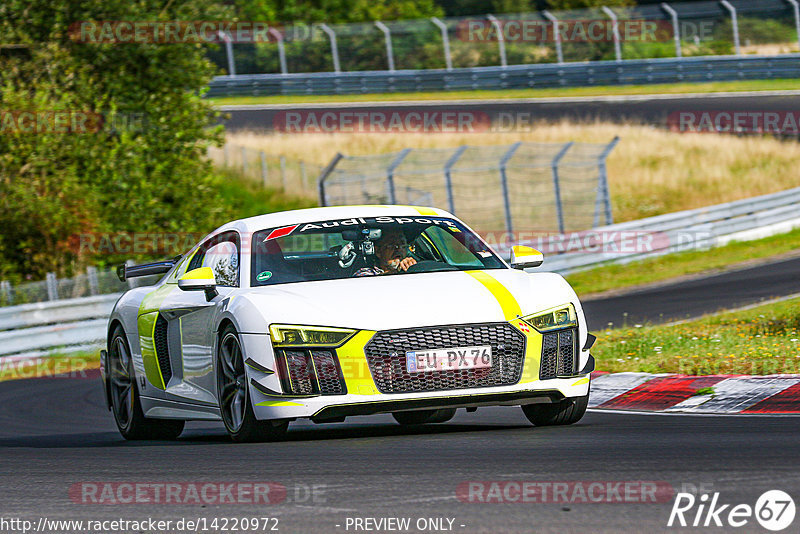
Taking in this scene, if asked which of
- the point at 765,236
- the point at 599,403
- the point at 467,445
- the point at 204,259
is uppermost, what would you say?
the point at 204,259

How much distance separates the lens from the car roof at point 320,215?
877 cm

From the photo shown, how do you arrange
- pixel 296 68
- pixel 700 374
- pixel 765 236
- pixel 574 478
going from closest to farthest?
pixel 574 478 < pixel 700 374 < pixel 765 236 < pixel 296 68

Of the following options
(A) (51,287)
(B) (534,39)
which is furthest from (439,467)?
(B) (534,39)

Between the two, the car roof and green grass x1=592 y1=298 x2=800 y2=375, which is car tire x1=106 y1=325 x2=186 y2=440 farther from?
green grass x1=592 y1=298 x2=800 y2=375

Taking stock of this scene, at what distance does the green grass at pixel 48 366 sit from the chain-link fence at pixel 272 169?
1522 cm

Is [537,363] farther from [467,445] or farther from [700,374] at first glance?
[700,374]

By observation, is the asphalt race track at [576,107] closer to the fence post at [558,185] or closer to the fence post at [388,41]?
the fence post at [388,41]

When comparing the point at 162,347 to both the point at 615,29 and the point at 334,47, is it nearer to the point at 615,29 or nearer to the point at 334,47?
the point at 615,29

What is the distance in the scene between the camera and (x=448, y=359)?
24.5 ft

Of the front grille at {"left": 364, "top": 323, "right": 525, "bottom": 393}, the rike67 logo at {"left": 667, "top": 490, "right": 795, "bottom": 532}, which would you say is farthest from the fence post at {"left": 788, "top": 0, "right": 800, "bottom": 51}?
the rike67 logo at {"left": 667, "top": 490, "right": 795, "bottom": 532}

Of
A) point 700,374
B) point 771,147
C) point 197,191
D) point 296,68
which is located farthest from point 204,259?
point 296,68

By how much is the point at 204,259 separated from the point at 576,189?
20.5m

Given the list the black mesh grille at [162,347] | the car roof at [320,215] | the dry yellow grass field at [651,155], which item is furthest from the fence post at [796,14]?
the black mesh grille at [162,347]

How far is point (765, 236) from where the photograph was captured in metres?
26.1
